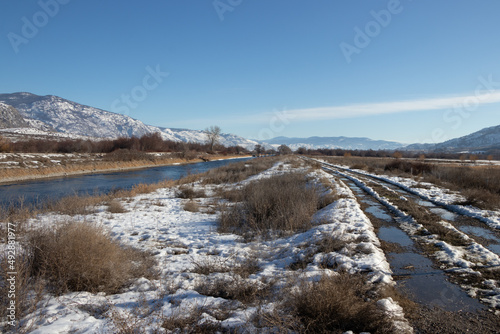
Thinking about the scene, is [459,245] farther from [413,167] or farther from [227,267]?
[413,167]

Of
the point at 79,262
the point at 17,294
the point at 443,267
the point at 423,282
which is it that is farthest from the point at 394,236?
the point at 17,294

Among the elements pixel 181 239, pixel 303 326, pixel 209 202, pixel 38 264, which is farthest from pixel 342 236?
pixel 209 202

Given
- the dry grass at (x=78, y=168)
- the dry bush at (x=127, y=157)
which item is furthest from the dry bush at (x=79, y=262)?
the dry bush at (x=127, y=157)

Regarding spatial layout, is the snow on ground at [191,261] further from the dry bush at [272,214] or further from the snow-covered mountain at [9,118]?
the snow-covered mountain at [9,118]

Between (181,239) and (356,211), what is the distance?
19.9ft

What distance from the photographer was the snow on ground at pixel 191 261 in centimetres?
340

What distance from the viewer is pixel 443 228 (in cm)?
733

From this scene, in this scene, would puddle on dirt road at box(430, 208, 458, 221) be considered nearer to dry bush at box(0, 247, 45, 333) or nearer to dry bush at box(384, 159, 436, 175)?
dry bush at box(0, 247, 45, 333)

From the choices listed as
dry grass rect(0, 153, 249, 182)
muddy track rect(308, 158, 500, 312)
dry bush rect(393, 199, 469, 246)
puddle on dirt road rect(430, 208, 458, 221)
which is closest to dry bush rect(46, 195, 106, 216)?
muddy track rect(308, 158, 500, 312)

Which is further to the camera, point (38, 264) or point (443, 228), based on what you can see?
point (443, 228)

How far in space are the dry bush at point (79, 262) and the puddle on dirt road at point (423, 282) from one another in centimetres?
486

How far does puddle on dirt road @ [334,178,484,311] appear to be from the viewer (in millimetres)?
3869

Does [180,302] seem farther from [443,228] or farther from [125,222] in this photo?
[443,228]

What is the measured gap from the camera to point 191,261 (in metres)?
5.68
